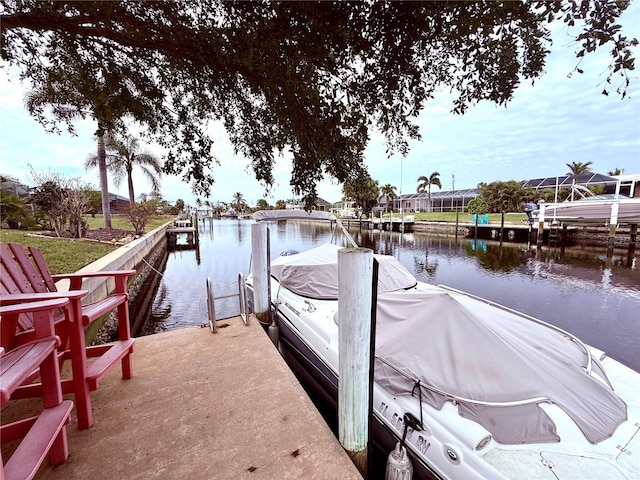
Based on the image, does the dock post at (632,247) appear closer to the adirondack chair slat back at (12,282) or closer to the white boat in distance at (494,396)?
the white boat in distance at (494,396)

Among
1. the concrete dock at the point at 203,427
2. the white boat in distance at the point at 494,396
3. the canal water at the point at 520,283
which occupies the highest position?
the white boat in distance at the point at 494,396

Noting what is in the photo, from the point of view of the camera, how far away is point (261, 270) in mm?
5004

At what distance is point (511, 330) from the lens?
298 centimetres

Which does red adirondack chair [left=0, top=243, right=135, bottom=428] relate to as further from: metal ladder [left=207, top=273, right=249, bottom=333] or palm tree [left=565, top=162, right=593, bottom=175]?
palm tree [left=565, top=162, right=593, bottom=175]

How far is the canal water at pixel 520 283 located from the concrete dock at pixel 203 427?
4.91 m

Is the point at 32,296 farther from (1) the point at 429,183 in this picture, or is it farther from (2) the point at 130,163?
(1) the point at 429,183

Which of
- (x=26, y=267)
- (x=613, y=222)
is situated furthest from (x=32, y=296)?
(x=613, y=222)

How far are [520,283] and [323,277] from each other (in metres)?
11.4

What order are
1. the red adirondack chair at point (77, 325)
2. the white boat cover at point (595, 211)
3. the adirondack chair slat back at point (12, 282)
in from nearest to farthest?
the red adirondack chair at point (77, 325), the adirondack chair slat back at point (12, 282), the white boat cover at point (595, 211)

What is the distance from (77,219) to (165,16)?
13.5m

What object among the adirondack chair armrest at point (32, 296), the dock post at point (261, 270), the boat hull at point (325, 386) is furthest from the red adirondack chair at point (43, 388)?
the dock post at point (261, 270)

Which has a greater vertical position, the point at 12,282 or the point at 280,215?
the point at 280,215

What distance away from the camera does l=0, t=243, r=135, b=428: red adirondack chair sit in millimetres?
2100

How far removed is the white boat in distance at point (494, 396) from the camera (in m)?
2.02
